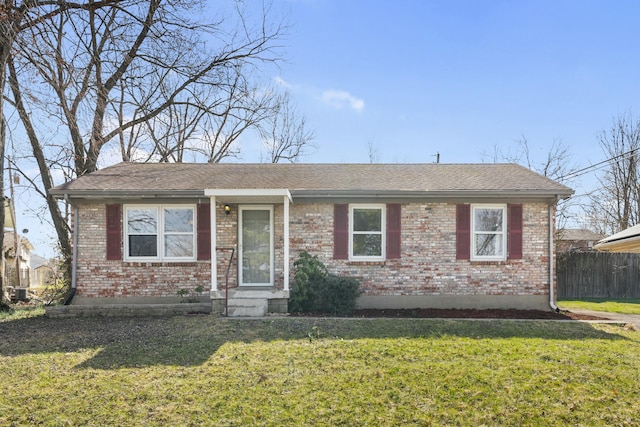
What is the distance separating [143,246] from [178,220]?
993 millimetres

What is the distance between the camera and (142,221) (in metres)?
10.2

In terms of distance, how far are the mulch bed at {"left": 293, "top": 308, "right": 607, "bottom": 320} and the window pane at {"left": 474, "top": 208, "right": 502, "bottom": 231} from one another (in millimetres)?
1880

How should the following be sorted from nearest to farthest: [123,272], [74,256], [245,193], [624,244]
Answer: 1. [624,244]
2. [245,193]
3. [74,256]
4. [123,272]

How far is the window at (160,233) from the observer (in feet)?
33.3

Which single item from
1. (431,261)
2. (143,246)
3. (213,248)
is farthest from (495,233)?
(143,246)

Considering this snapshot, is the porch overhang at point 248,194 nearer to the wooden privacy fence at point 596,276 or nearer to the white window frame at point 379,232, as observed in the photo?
the white window frame at point 379,232

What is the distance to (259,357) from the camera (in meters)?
6.06

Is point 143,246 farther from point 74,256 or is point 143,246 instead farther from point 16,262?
point 16,262

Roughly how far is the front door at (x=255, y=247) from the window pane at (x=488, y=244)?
4.89 m

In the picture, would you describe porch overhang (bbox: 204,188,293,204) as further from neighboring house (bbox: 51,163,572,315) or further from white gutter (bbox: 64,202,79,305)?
white gutter (bbox: 64,202,79,305)

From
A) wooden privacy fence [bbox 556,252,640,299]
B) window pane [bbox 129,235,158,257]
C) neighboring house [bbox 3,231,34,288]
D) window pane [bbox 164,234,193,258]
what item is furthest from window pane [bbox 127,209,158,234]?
wooden privacy fence [bbox 556,252,640,299]

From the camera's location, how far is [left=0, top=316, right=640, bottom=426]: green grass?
4.37 meters

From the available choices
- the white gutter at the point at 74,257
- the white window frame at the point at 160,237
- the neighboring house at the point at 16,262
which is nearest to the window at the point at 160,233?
the white window frame at the point at 160,237

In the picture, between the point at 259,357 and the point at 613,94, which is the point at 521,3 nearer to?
the point at 259,357
